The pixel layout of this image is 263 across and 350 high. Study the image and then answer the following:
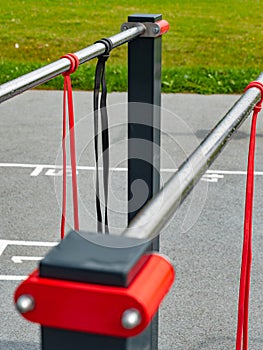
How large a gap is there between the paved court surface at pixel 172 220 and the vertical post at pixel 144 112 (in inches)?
4.2

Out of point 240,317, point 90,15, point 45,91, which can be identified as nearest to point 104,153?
point 240,317

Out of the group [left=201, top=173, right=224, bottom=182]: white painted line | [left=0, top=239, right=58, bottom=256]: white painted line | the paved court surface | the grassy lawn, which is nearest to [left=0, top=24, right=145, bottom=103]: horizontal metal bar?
the paved court surface

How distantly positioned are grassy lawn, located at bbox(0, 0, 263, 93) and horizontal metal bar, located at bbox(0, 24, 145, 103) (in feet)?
21.1

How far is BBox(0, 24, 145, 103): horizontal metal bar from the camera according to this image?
74.8 inches

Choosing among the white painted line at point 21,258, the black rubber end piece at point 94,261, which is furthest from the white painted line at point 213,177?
the black rubber end piece at point 94,261

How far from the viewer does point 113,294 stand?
2.51 feet

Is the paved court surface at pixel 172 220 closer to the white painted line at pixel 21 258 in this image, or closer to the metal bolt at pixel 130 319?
the white painted line at pixel 21 258

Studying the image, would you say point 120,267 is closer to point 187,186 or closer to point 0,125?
point 187,186

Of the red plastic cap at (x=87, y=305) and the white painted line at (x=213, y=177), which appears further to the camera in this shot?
the white painted line at (x=213, y=177)

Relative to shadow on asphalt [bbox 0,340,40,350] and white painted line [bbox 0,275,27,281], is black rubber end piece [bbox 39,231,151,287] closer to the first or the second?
shadow on asphalt [bbox 0,340,40,350]

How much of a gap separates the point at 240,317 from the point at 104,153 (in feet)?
2.05

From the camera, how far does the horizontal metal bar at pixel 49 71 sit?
1.90 m

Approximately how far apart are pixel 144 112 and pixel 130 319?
1824 millimetres

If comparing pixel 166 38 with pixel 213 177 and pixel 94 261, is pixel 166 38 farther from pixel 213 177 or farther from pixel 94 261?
pixel 94 261
